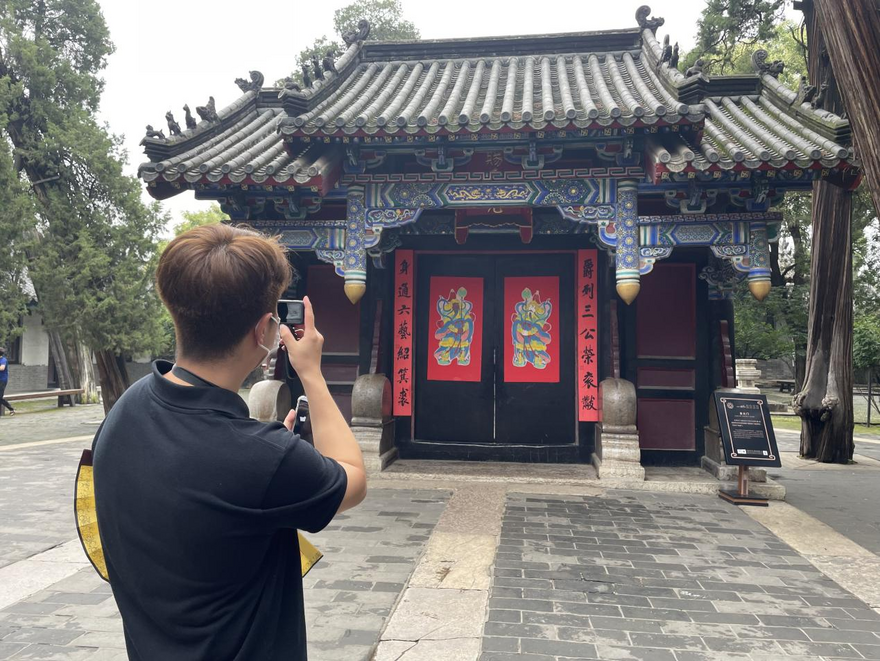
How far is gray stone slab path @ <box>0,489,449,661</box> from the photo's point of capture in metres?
3.05

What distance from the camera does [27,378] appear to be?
72.5ft

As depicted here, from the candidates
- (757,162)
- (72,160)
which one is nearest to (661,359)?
(757,162)

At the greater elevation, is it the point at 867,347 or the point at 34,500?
the point at 867,347

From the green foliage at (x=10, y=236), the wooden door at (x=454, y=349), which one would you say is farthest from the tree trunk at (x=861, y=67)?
the green foliage at (x=10, y=236)

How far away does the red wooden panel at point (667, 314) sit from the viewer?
7742 millimetres

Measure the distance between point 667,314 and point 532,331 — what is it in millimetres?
1819

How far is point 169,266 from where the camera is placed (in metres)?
1.20

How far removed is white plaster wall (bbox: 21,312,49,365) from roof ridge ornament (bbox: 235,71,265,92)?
60.7 feet

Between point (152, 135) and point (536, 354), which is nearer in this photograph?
point (152, 135)

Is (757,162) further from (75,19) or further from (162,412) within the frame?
(75,19)

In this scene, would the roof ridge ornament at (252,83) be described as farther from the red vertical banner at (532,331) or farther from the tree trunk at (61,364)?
the tree trunk at (61,364)

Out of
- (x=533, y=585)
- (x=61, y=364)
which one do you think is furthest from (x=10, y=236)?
(x=533, y=585)

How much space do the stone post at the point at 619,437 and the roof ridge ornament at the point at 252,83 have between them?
6661 millimetres

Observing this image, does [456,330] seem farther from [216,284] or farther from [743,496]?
[216,284]
